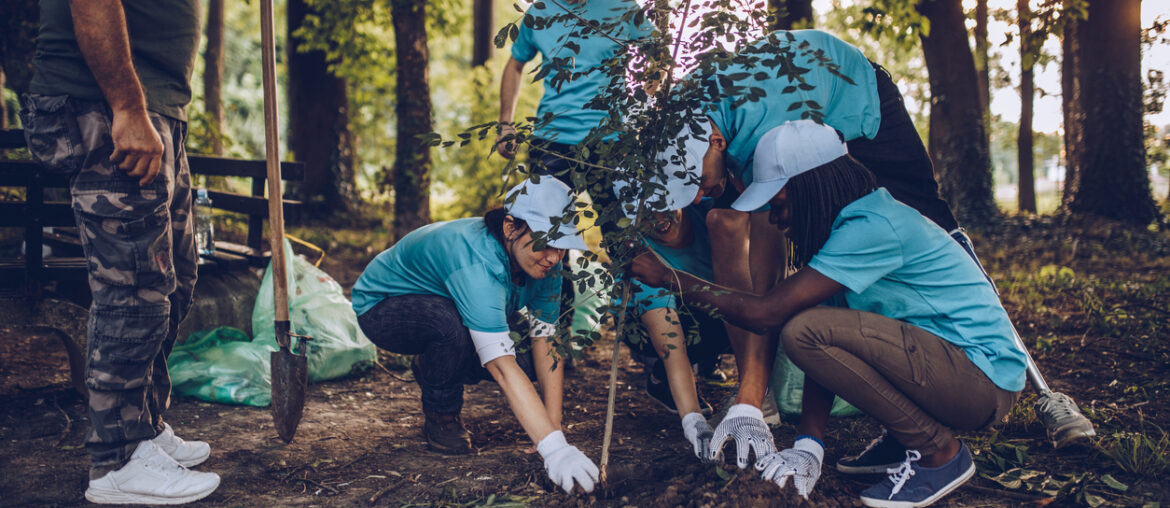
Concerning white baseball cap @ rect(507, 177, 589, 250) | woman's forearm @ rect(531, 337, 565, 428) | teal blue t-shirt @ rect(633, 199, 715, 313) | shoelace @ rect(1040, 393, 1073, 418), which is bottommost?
shoelace @ rect(1040, 393, 1073, 418)

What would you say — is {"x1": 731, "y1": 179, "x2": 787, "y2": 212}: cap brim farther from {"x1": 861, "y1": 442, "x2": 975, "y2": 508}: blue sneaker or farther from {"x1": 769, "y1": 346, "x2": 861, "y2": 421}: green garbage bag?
{"x1": 769, "y1": 346, "x2": 861, "y2": 421}: green garbage bag

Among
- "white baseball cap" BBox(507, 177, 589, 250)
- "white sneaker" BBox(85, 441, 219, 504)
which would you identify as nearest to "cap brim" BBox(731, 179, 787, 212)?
"white baseball cap" BBox(507, 177, 589, 250)

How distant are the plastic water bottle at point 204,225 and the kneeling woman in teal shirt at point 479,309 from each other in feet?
5.06

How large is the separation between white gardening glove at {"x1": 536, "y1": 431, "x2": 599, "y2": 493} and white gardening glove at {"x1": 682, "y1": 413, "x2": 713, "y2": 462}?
1.35 ft

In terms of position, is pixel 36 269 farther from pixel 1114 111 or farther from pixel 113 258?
pixel 1114 111

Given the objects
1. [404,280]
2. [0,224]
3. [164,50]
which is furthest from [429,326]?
[0,224]

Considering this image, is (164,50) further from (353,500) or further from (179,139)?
(353,500)

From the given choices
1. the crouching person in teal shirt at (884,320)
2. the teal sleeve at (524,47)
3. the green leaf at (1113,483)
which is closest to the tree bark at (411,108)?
the teal sleeve at (524,47)

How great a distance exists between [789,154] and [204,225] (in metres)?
3.71

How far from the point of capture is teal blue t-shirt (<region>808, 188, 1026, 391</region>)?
2.24 metres

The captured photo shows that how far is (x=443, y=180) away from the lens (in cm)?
810

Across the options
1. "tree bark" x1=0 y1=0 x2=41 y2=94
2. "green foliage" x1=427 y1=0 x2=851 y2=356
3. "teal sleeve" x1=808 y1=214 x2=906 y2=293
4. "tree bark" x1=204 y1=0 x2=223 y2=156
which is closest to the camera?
"green foliage" x1=427 y1=0 x2=851 y2=356

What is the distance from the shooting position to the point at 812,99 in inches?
105

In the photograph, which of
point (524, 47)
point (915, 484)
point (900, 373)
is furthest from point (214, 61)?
point (915, 484)
